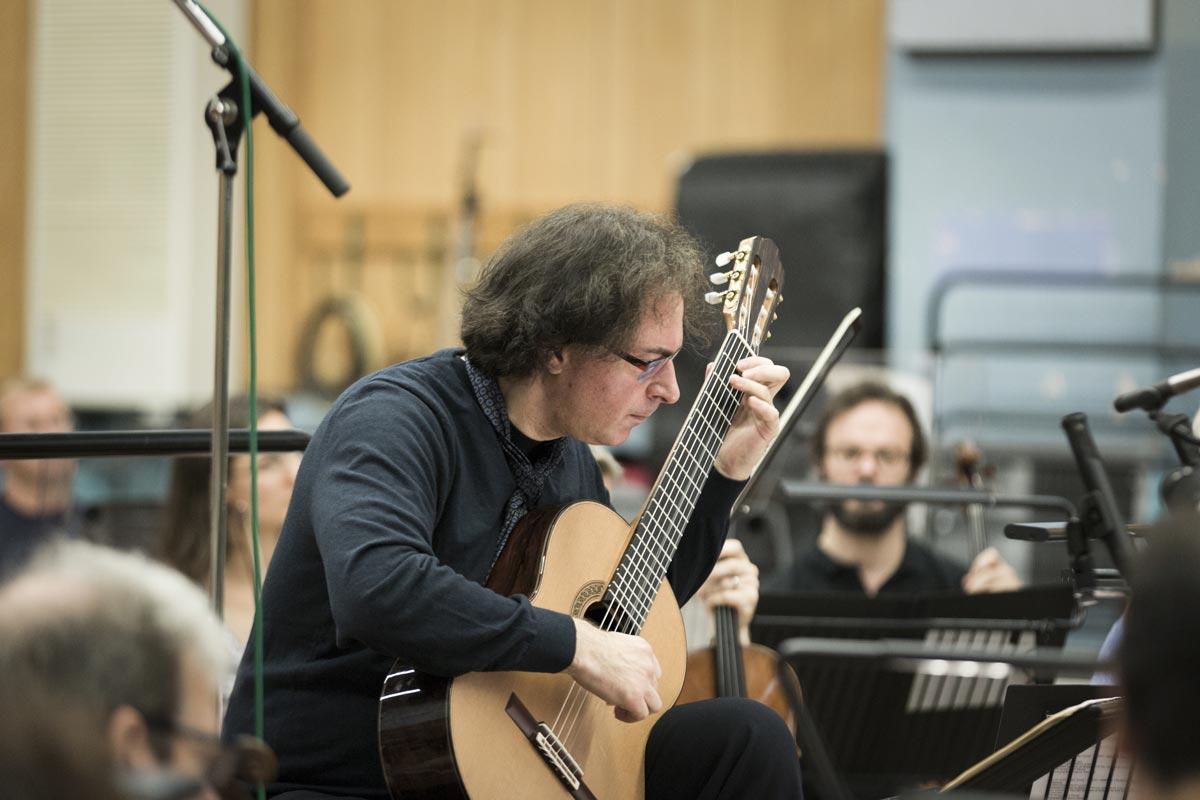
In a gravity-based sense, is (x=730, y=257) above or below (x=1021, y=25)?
below

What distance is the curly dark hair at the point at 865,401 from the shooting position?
13.8 ft

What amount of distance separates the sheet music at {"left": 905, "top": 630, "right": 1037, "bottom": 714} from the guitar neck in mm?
775

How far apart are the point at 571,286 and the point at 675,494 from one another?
1.21 feet

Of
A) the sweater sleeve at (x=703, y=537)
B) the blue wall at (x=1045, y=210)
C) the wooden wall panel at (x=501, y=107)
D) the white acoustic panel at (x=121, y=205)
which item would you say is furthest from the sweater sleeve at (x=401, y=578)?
the white acoustic panel at (x=121, y=205)

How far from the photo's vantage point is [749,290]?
96.0 inches

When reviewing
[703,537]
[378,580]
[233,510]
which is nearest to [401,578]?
[378,580]

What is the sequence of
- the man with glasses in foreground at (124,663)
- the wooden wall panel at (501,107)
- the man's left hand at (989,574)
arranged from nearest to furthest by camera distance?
the man with glasses in foreground at (124,663), the man's left hand at (989,574), the wooden wall panel at (501,107)

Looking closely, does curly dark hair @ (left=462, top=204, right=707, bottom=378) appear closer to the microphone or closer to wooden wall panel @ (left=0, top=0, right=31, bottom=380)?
the microphone

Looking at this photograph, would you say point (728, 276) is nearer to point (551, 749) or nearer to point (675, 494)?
point (675, 494)

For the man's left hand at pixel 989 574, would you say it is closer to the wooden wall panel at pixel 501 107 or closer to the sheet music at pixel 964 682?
the sheet music at pixel 964 682

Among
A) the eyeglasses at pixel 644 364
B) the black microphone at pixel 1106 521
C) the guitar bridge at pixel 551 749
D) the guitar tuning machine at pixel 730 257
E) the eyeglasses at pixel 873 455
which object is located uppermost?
the guitar tuning machine at pixel 730 257

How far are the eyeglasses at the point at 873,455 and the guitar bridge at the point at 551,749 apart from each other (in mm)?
2242

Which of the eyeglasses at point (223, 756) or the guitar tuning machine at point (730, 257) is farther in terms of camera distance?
the guitar tuning machine at point (730, 257)

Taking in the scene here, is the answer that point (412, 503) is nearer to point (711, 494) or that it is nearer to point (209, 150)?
point (711, 494)
